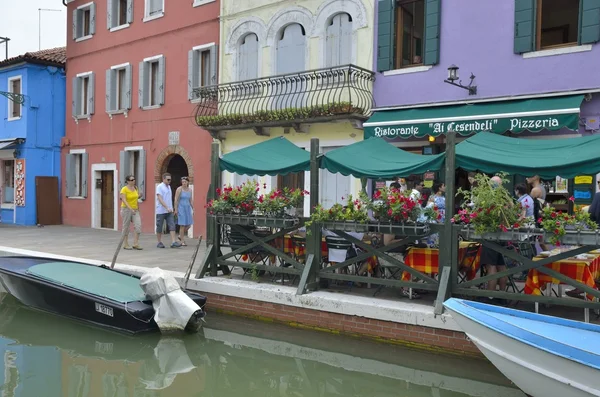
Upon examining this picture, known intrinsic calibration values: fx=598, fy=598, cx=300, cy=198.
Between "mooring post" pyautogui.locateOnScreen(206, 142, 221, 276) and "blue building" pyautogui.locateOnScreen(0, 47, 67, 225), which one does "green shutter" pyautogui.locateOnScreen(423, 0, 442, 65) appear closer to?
"mooring post" pyautogui.locateOnScreen(206, 142, 221, 276)

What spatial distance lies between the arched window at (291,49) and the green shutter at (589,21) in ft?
19.9

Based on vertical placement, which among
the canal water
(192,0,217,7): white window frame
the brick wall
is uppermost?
(192,0,217,7): white window frame

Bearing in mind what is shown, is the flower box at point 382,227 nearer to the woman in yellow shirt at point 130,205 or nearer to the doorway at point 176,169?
the woman in yellow shirt at point 130,205

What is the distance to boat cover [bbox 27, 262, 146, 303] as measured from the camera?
808 cm

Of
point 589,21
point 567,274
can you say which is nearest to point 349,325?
point 567,274

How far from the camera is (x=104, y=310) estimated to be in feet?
25.9

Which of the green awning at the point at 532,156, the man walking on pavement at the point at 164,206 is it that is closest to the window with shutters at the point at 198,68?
the man walking on pavement at the point at 164,206

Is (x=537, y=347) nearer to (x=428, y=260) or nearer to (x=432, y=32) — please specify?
(x=428, y=260)

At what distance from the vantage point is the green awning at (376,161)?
7.19 metres

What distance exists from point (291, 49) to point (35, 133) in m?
10.9

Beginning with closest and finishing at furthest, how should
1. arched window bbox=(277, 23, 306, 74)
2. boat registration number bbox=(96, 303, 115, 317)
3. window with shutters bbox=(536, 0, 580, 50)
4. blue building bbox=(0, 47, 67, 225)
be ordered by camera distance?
1. boat registration number bbox=(96, 303, 115, 317)
2. window with shutters bbox=(536, 0, 580, 50)
3. arched window bbox=(277, 23, 306, 74)
4. blue building bbox=(0, 47, 67, 225)

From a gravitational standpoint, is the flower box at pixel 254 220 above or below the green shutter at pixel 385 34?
below

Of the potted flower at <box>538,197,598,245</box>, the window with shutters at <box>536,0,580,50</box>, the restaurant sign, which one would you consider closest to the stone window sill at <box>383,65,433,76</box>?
the restaurant sign

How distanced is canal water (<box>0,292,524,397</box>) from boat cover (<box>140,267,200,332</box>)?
24 cm
